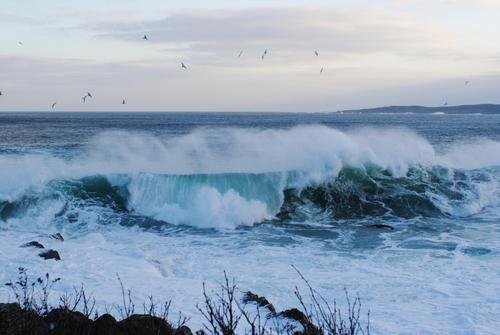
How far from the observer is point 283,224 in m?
15.5

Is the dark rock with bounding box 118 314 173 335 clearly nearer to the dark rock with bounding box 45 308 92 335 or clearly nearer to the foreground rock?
the foreground rock

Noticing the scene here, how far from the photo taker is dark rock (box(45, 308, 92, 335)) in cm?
491

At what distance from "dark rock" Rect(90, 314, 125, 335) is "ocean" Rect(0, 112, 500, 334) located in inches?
66.5

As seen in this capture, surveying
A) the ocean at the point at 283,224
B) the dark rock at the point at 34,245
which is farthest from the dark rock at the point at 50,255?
the dark rock at the point at 34,245

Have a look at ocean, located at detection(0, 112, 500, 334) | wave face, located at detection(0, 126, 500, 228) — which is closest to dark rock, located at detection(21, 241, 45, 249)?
ocean, located at detection(0, 112, 500, 334)

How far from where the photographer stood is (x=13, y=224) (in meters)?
15.0

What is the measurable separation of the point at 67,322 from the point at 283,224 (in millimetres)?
10802

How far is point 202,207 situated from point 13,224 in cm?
527

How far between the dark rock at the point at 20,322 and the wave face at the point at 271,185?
9.97 meters

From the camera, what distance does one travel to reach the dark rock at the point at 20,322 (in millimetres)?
4168

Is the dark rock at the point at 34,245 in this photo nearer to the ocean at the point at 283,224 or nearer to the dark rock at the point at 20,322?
the ocean at the point at 283,224

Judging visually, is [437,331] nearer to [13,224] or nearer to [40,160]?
[13,224]

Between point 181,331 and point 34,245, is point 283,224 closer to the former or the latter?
point 34,245

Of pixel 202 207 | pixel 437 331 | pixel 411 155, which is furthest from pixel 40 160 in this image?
pixel 437 331
